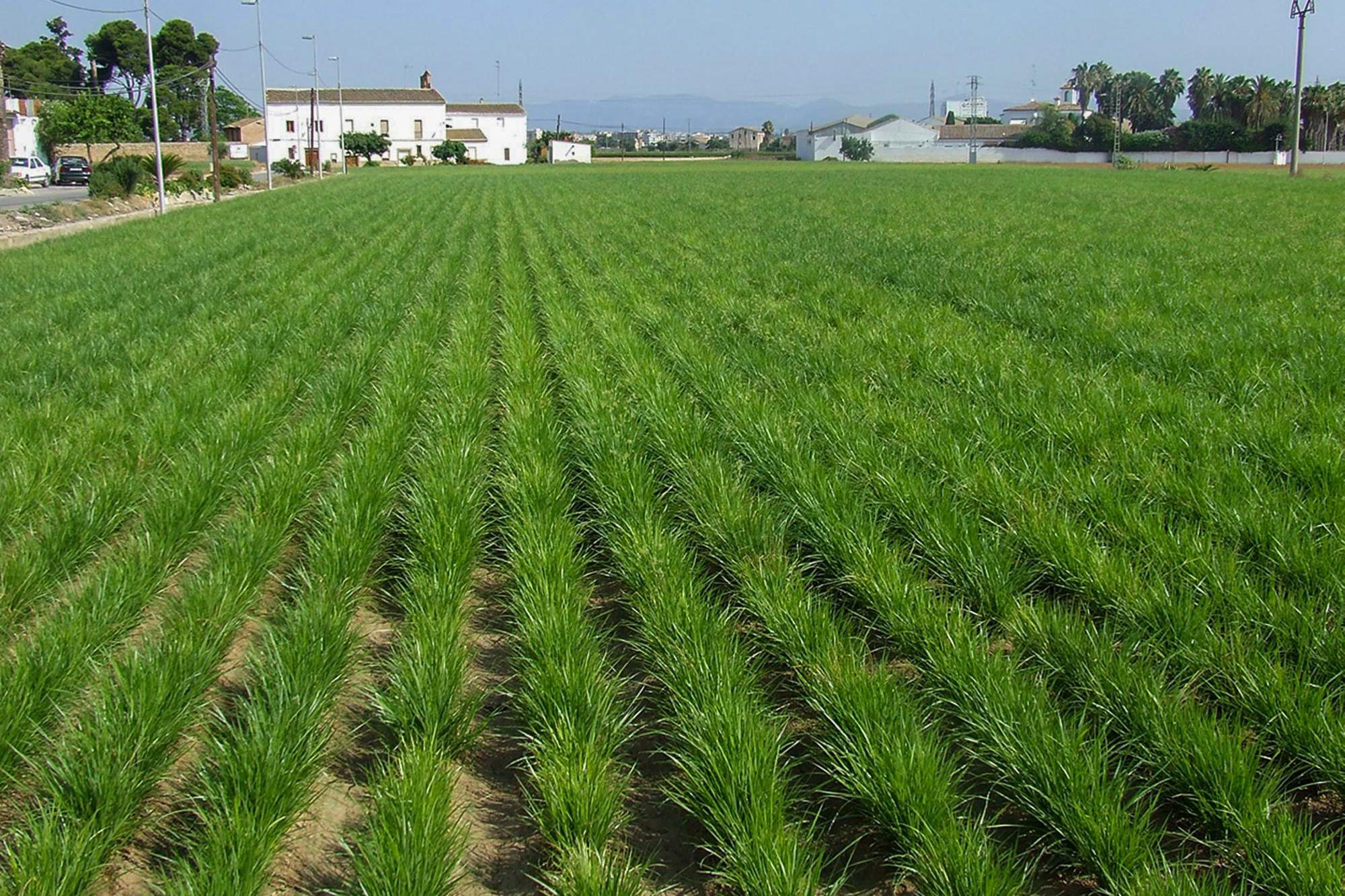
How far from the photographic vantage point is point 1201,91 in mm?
130625

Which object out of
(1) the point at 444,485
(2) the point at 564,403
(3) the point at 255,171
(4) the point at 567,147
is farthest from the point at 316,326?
(4) the point at 567,147

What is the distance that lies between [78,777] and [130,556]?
5.76 ft

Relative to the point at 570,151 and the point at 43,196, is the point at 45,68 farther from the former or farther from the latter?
the point at 43,196

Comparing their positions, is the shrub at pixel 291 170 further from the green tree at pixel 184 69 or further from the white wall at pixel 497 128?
the white wall at pixel 497 128

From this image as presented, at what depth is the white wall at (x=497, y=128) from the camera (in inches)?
4665

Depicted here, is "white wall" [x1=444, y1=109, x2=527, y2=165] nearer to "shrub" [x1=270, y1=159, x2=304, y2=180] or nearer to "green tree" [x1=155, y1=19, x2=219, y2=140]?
"green tree" [x1=155, y1=19, x2=219, y2=140]

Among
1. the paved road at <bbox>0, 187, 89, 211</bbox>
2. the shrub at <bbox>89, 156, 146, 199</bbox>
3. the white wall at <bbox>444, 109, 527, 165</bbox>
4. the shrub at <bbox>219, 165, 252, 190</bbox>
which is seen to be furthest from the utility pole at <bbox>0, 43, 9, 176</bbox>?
the white wall at <bbox>444, 109, 527, 165</bbox>

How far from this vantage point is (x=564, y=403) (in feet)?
24.1

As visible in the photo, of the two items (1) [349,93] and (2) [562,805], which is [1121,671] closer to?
(2) [562,805]

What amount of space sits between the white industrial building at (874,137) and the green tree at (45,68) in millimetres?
74693

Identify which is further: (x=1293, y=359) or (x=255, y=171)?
(x=255, y=171)

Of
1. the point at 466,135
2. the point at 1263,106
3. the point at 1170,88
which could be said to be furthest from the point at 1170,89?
the point at 466,135

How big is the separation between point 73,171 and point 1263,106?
103 metres

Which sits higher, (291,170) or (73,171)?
(291,170)
